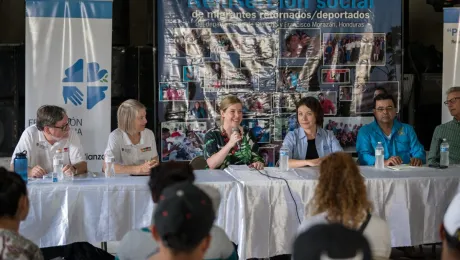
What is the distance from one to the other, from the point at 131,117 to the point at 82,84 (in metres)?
1.30

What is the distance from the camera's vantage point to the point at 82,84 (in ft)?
19.3

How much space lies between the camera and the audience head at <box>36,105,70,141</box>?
177 inches

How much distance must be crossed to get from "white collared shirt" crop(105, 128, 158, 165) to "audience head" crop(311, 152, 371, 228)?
7.17ft

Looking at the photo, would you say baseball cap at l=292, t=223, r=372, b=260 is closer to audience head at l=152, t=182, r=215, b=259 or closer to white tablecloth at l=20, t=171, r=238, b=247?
audience head at l=152, t=182, r=215, b=259

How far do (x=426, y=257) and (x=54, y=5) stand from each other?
387 centimetres

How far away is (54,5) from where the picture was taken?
5879mm

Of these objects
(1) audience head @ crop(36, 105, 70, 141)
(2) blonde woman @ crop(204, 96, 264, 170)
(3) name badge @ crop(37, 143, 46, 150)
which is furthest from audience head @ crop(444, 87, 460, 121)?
(3) name badge @ crop(37, 143, 46, 150)

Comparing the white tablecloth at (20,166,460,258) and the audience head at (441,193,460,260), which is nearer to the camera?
the audience head at (441,193,460,260)

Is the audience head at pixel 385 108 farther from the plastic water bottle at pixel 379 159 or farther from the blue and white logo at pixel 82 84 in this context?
the blue and white logo at pixel 82 84

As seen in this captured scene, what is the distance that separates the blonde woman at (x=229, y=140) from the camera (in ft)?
16.0

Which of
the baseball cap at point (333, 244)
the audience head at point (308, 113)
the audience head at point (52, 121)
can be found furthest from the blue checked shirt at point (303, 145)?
the baseball cap at point (333, 244)

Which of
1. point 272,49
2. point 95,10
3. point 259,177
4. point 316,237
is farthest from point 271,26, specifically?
point 316,237

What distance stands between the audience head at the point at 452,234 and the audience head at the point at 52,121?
132 inches

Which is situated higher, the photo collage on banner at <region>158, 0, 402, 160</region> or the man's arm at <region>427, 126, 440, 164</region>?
the photo collage on banner at <region>158, 0, 402, 160</region>
